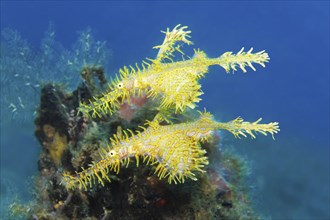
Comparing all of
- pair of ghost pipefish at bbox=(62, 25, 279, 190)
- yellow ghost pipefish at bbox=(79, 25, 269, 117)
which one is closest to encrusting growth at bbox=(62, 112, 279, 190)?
pair of ghost pipefish at bbox=(62, 25, 279, 190)

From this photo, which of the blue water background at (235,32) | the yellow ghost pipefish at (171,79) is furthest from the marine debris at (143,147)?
the blue water background at (235,32)

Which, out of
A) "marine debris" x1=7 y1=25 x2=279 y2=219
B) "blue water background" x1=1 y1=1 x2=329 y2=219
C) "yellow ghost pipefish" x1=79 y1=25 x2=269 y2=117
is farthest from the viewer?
"blue water background" x1=1 y1=1 x2=329 y2=219

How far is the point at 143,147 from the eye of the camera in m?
2.61

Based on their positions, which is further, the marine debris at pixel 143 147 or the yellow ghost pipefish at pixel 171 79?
the marine debris at pixel 143 147

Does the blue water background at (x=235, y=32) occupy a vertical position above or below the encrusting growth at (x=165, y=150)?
above

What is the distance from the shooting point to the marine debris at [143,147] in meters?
2.56

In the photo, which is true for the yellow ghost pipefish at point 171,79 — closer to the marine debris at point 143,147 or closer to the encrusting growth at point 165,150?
the marine debris at point 143,147

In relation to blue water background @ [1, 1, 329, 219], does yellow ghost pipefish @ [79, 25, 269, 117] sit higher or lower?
lower

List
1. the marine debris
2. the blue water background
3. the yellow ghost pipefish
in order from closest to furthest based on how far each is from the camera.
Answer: the yellow ghost pipefish → the marine debris → the blue water background

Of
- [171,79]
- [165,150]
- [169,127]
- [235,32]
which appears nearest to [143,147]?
[165,150]

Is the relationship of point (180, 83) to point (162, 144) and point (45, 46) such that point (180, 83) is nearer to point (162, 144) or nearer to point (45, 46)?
point (162, 144)

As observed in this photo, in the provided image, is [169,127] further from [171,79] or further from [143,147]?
[171,79]

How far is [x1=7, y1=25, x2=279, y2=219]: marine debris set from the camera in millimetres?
2559

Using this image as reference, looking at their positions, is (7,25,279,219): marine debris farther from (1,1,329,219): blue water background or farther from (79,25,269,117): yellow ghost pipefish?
(1,1,329,219): blue water background
